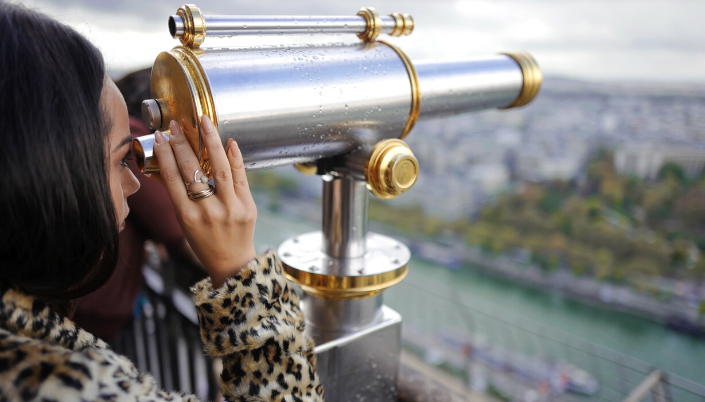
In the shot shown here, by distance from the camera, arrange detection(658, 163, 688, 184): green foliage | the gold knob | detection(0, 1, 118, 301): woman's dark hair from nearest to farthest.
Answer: detection(0, 1, 118, 301): woman's dark hair, the gold knob, detection(658, 163, 688, 184): green foliage

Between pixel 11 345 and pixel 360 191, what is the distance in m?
0.36

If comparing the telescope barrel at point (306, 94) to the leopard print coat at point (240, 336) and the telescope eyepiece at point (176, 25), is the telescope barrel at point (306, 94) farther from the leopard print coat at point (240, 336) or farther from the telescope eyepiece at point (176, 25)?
the leopard print coat at point (240, 336)

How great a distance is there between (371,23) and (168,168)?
0.93 feet

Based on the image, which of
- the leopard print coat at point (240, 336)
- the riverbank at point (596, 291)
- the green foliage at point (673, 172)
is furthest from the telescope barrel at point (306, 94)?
the riverbank at point (596, 291)

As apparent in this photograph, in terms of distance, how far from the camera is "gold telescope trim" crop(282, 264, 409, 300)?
0.49 metres

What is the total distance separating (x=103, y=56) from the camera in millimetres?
415

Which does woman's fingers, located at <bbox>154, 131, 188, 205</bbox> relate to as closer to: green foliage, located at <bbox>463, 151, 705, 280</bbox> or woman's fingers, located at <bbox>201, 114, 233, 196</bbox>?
woman's fingers, located at <bbox>201, 114, 233, 196</bbox>

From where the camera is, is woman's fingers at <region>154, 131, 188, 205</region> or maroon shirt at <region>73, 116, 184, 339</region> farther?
maroon shirt at <region>73, 116, 184, 339</region>

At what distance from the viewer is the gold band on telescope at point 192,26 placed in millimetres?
385

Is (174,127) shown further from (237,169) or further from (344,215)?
(344,215)

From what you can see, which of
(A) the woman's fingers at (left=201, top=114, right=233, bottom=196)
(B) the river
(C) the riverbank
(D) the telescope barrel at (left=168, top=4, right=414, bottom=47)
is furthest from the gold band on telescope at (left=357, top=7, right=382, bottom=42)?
(C) the riverbank

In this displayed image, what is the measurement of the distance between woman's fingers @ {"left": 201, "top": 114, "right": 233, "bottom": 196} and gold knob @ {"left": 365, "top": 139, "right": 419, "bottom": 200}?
146mm

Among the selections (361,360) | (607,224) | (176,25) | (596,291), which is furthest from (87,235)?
(596,291)

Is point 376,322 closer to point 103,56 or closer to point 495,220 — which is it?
point 103,56
